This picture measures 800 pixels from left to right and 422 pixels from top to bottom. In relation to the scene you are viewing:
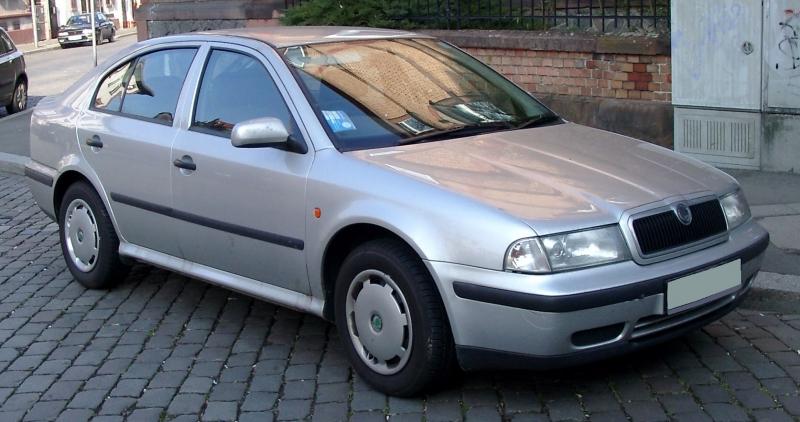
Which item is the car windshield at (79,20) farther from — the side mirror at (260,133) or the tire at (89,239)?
the side mirror at (260,133)

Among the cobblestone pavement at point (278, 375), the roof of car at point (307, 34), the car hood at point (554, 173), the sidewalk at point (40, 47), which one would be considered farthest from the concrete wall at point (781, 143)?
the sidewalk at point (40, 47)

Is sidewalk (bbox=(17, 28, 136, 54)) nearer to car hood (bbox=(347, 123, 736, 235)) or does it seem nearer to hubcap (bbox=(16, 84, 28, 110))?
hubcap (bbox=(16, 84, 28, 110))

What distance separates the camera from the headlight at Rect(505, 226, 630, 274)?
167 inches

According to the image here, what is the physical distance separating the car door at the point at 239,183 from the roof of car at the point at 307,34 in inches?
6.9

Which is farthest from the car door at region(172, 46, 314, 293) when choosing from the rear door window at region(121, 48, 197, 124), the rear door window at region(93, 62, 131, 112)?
the rear door window at region(93, 62, 131, 112)

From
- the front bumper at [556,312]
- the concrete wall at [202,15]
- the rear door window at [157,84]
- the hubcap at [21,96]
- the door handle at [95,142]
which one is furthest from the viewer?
the hubcap at [21,96]

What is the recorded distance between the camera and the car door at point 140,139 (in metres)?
5.98

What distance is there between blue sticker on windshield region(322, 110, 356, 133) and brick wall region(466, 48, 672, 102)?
507 centimetres

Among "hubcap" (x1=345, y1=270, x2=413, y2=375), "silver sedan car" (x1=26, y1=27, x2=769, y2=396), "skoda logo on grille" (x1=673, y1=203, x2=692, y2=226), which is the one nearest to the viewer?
"silver sedan car" (x1=26, y1=27, x2=769, y2=396)

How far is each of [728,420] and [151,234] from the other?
3309 millimetres

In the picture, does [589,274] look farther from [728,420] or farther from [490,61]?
[490,61]

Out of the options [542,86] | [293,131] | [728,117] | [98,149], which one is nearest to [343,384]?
[293,131]

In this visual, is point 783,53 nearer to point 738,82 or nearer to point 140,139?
point 738,82

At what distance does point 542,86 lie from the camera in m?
10.5
